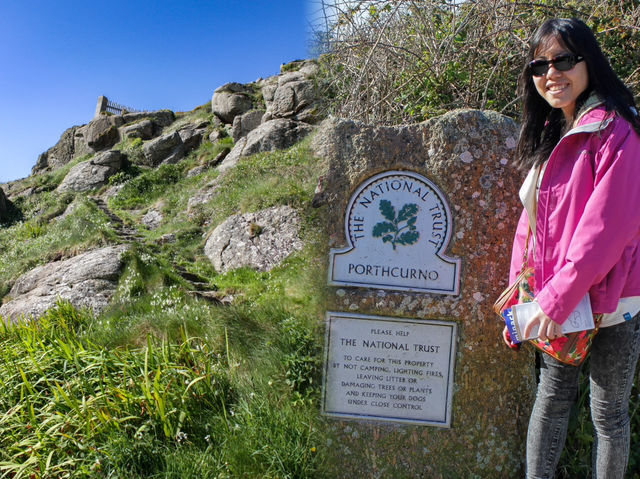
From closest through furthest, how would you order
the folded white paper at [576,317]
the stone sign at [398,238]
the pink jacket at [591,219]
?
the pink jacket at [591,219], the folded white paper at [576,317], the stone sign at [398,238]

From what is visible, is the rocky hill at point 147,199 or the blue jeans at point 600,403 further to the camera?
the rocky hill at point 147,199

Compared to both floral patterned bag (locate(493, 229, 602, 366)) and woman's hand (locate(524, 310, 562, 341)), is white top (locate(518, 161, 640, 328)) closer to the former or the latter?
floral patterned bag (locate(493, 229, 602, 366))

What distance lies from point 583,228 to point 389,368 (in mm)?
1375

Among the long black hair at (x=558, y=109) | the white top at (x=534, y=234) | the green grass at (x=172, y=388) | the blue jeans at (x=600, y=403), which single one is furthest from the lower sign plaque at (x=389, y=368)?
the long black hair at (x=558, y=109)

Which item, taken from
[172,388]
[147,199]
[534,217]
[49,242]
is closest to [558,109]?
[534,217]

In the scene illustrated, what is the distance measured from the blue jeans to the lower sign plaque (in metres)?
0.54

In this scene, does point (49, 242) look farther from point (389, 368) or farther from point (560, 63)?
point (560, 63)

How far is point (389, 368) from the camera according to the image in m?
2.90

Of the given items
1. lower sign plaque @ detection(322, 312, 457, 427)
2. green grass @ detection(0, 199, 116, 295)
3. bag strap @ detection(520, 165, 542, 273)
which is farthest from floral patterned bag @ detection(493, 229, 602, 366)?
green grass @ detection(0, 199, 116, 295)

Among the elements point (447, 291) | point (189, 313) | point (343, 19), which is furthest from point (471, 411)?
point (343, 19)

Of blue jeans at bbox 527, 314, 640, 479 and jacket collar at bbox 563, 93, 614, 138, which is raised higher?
jacket collar at bbox 563, 93, 614, 138

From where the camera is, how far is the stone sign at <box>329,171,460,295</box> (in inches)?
112

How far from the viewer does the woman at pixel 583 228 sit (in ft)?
6.47

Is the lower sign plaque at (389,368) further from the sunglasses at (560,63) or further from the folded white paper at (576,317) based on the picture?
the sunglasses at (560,63)
